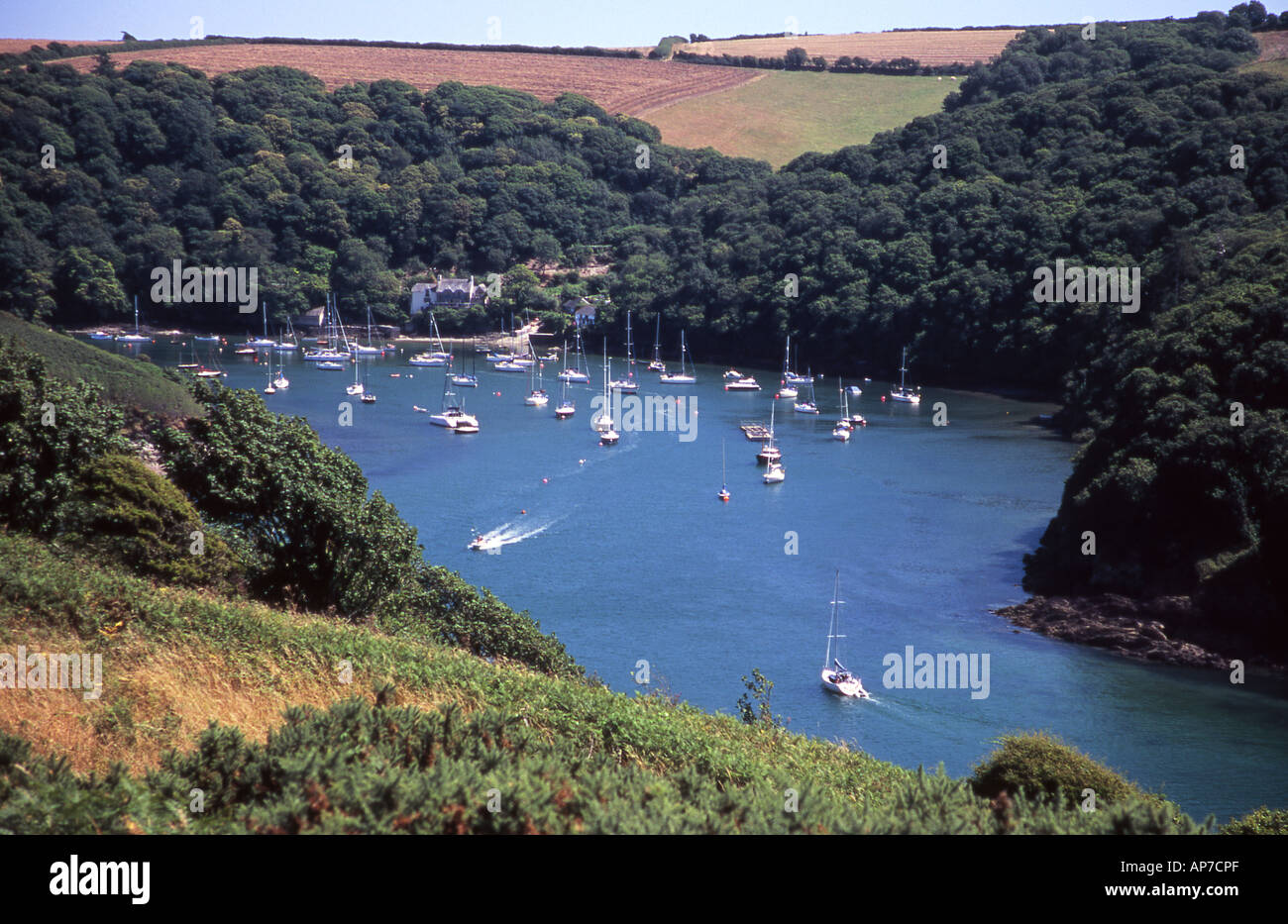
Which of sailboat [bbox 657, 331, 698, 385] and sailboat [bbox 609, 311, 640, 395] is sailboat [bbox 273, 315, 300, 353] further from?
sailboat [bbox 657, 331, 698, 385]

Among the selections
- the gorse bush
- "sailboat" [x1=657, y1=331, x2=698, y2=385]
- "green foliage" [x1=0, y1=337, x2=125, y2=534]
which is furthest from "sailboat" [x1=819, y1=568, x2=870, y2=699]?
"sailboat" [x1=657, y1=331, x2=698, y2=385]

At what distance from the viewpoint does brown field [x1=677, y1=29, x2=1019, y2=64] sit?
408 ft

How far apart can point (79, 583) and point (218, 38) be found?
128m

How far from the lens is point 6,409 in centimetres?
1688

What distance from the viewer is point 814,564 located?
121ft

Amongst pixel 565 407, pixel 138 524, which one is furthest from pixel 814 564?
pixel 565 407

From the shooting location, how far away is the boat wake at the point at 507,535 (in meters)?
36.9

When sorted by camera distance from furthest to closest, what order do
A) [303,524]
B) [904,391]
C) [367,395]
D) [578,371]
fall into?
[578,371], [904,391], [367,395], [303,524]

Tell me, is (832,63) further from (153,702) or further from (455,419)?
(153,702)

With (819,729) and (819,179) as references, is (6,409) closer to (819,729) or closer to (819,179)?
(819,729)

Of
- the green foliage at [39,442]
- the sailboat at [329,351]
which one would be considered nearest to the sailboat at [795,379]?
the sailboat at [329,351]

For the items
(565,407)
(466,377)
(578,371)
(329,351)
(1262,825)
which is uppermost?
(329,351)

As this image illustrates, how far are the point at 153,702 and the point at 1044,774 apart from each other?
27.5 feet

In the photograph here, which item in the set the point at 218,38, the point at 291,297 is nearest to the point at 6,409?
the point at 291,297
